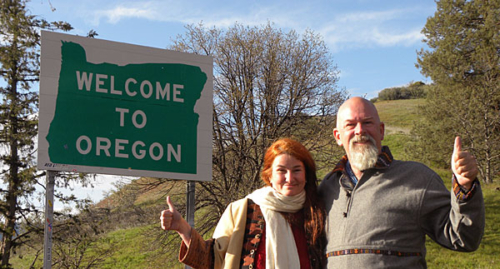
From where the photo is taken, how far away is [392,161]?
3227 mm

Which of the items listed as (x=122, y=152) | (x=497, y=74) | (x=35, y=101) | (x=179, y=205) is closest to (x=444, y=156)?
(x=497, y=74)

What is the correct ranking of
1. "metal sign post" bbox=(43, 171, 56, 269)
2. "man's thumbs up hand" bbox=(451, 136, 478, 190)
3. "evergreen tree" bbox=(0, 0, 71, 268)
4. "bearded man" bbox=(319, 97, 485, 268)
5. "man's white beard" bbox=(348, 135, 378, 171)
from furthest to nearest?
"evergreen tree" bbox=(0, 0, 71, 268) < "metal sign post" bbox=(43, 171, 56, 269) < "man's white beard" bbox=(348, 135, 378, 171) < "bearded man" bbox=(319, 97, 485, 268) < "man's thumbs up hand" bbox=(451, 136, 478, 190)

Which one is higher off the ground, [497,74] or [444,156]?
[497,74]

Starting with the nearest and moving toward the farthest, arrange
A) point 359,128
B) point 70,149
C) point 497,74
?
1. point 359,128
2. point 70,149
3. point 497,74

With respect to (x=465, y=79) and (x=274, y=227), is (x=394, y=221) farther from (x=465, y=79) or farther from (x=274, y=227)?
(x=465, y=79)

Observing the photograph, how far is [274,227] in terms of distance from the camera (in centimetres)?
333

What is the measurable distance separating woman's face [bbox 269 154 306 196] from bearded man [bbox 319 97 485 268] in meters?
0.25

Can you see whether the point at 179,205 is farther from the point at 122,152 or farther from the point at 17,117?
the point at 122,152

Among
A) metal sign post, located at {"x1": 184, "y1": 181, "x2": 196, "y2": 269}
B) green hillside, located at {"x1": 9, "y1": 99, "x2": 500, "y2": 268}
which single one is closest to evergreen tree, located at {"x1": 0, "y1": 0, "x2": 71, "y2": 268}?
green hillside, located at {"x1": 9, "y1": 99, "x2": 500, "y2": 268}

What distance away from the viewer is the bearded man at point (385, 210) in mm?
2781

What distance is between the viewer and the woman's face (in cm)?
338

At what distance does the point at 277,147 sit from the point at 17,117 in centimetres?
1341

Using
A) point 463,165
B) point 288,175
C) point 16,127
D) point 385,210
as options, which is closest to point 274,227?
point 288,175

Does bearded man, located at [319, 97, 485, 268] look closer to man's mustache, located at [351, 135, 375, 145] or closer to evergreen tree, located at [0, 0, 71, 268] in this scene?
A: man's mustache, located at [351, 135, 375, 145]
